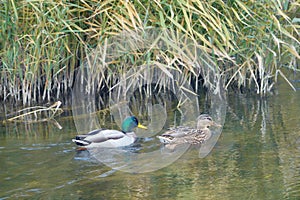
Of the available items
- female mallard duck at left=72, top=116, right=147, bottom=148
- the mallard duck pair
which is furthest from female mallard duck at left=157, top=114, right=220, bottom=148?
female mallard duck at left=72, top=116, right=147, bottom=148

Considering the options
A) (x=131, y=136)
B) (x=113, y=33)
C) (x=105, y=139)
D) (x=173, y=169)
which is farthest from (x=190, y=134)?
(x=113, y=33)

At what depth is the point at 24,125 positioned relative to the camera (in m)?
9.02

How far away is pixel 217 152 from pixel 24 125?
99.2 inches

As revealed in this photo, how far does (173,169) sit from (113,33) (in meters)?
2.35

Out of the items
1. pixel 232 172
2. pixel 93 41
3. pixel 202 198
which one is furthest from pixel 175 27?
pixel 202 198

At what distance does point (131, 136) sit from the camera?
Result: 8.31 meters

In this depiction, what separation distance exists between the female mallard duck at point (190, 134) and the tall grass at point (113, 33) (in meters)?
0.62

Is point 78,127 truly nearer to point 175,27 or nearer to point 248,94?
point 175,27

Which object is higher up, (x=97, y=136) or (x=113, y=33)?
(x=113, y=33)

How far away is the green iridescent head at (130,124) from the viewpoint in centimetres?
851

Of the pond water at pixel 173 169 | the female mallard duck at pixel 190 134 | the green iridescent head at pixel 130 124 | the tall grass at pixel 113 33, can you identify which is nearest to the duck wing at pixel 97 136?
the pond water at pixel 173 169

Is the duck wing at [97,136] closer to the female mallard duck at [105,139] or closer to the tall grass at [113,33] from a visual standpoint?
the female mallard duck at [105,139]

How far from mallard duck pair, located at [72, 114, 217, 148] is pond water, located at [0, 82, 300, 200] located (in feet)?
0.59

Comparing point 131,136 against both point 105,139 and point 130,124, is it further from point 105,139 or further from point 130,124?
point 105,139
